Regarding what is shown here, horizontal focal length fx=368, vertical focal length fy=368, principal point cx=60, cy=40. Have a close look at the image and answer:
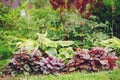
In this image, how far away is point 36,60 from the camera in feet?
26.2

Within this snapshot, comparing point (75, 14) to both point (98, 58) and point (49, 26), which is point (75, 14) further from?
point (98, 58)

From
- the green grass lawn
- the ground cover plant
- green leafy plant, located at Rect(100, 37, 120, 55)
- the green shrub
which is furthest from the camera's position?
green leafy plant, located at Rect(100, 37, 120, 55)

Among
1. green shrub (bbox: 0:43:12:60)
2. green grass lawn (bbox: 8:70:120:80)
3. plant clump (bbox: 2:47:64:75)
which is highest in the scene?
green shrub (bbox: 0:43:12:60)

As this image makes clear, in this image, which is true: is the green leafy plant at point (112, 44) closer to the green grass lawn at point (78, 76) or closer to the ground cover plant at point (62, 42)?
the ground cover plant at point (62, 42)

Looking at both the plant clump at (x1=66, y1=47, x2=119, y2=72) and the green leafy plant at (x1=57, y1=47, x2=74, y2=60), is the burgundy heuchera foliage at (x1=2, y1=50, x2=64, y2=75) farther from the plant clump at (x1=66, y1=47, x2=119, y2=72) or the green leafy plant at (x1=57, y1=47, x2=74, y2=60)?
the green leafy plant at (x1=57, y1=47, x2=74, y2=60)

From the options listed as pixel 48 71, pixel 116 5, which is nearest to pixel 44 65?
pixel 48 71

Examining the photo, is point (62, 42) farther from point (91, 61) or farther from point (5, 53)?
point (5, 53)

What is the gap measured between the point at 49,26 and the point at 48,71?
254cm

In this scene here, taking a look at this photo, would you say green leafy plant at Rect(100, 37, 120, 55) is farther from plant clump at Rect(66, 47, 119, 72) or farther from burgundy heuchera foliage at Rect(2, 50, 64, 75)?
burgundy heuchera foliage at Rect(2, 50, 64, 75)

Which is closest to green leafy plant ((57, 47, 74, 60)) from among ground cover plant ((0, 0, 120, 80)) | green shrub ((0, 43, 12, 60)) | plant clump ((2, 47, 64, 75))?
ground cover plant ((0, 0, 120, 80))

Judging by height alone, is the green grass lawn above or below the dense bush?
below

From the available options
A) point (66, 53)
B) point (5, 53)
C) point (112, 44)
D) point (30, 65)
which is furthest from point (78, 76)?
point (112, 44)

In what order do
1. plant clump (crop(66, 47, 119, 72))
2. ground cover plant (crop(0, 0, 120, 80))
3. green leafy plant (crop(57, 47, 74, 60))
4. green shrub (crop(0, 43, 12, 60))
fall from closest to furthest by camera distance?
green shrub (crop(0, 43, 12, 60)), ground cover plant (crop(0, 0, 120, 80)), plant clump (crop(66, 47, 119, 72)), green leafy plant (crop(57, 47, 74, 60))

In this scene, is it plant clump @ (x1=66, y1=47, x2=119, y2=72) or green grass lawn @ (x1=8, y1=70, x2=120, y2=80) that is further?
plant clump @ (x1=66, y1=47, x2=119, y2=72)
